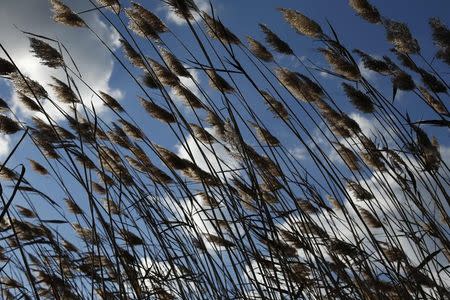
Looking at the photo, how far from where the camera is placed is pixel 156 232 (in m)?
2.82

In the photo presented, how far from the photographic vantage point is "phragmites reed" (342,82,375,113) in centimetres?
331

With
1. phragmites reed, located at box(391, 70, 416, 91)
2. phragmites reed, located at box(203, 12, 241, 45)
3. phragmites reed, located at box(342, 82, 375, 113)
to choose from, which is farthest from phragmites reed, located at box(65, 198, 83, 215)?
phragmites reed, located at box(391, 70, 416, 91)

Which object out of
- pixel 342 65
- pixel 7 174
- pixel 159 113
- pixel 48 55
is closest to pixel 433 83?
pixel 342 65

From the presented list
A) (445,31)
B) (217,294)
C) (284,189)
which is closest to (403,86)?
(445,31)

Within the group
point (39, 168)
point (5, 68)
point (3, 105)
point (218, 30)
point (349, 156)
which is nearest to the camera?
point (5, 68)

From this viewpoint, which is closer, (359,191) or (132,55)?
(132,55)

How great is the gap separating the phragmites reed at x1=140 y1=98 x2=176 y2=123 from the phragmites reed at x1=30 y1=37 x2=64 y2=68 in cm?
66

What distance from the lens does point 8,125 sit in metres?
3.16

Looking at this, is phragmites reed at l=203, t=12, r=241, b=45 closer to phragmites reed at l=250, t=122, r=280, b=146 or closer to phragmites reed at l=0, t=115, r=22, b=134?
phragmites reed at l=250, t=122, r=280, b=146

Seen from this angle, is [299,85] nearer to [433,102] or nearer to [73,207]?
[433,102]

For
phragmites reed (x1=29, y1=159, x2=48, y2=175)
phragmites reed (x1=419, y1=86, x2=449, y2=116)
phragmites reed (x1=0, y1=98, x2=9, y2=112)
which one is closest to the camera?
phragmites reed (x1=0, y1=98, x2=9, y2=112)

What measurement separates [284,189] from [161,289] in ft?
3.01

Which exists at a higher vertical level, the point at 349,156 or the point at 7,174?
the point at 7,174

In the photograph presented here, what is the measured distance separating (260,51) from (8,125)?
5.64 ft
